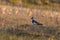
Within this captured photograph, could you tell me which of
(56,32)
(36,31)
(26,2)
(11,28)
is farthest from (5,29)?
(26,2)

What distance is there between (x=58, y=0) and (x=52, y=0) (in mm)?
959

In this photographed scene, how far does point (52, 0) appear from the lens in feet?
138

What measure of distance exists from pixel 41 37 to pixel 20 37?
33.4 inches

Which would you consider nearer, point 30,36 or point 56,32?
point 30,36

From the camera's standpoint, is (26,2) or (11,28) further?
(26,2)

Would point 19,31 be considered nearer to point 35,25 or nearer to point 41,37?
point 41,37

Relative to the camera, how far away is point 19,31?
13391mm

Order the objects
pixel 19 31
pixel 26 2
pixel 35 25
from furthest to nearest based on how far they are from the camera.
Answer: pixel 26 2, pixel 35 25, pixel 19 31

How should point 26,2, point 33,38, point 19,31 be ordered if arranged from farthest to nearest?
point 26,2
point 19,31
point 33,38

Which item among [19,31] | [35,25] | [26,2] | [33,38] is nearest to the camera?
[33,38]

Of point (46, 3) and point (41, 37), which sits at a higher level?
point (41, 37)

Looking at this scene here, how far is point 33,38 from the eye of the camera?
1192 centimetres

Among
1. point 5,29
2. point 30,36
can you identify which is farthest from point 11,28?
point 30,36

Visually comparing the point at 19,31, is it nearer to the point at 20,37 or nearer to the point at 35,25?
the point at 20,37
